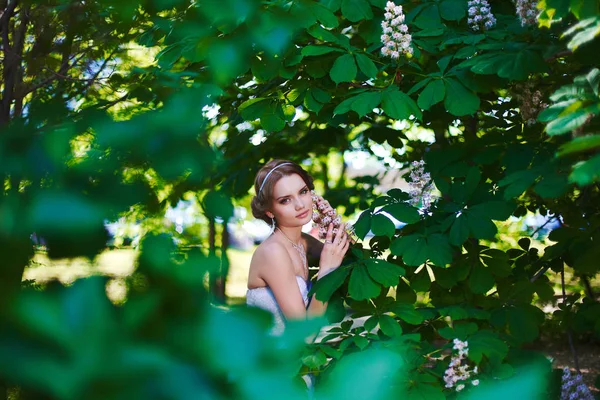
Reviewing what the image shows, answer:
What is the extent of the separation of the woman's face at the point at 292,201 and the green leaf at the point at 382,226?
16.8 inches

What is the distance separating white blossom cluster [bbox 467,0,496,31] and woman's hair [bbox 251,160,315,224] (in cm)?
102

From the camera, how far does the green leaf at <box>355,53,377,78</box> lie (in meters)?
2.65

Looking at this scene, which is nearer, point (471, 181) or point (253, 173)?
point (471, 181)

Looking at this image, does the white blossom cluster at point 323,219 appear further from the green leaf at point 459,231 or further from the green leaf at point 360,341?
the green leaf at point 360,341

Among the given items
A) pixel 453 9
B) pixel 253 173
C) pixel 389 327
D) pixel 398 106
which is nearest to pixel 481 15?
pixel 453 9

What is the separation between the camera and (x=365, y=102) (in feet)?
8.52

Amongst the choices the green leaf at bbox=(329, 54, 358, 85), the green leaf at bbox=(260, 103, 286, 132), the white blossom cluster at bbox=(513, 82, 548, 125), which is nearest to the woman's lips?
the green leaf at bbox=(260, 103, 286, 132)

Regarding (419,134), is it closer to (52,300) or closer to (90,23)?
(90,23)

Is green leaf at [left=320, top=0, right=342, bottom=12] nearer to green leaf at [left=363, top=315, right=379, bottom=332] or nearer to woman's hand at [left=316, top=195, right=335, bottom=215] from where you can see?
woman's hand at [left=316, top=195, right=335, bottom=215]

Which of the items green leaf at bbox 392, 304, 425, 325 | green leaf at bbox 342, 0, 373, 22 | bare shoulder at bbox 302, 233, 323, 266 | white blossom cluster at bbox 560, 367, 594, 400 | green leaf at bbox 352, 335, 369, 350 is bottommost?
white blossom cluster at bbox 560, 367, 594, 400

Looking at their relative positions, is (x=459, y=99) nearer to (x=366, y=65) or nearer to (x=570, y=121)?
(x=366, y=65)

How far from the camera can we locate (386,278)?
2.61 m

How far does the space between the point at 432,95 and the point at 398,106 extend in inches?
5.6

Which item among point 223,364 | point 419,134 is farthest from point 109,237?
point 419,134
